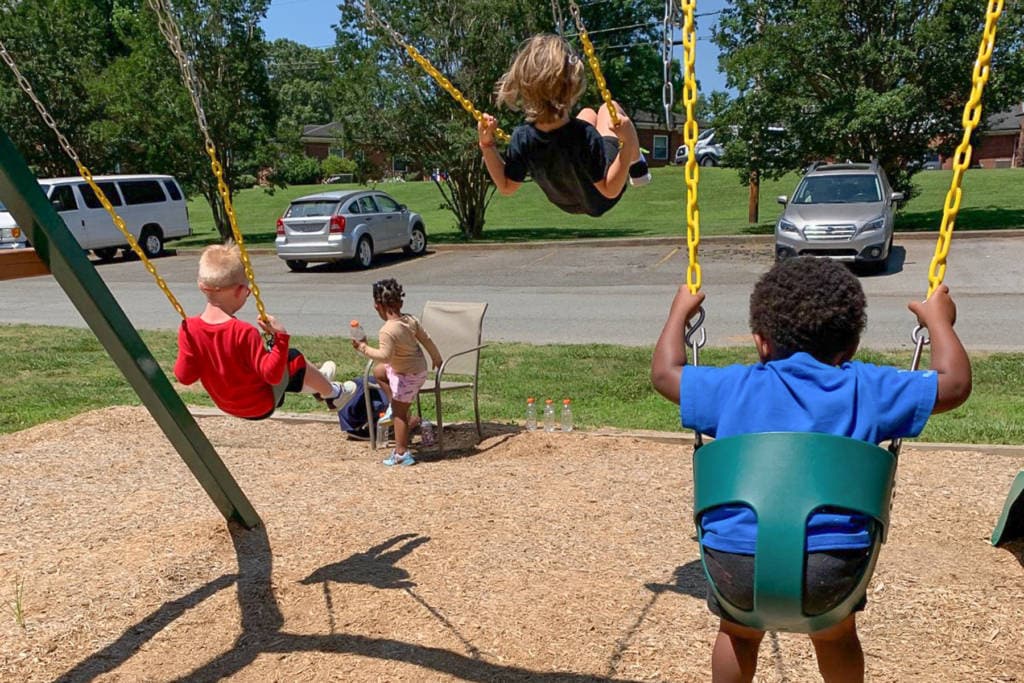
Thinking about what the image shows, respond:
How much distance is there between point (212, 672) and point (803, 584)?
2.47 metres

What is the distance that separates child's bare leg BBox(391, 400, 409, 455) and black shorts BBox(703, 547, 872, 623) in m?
4.33

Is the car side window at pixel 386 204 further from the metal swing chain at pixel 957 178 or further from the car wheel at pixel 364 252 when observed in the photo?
the metal swing chain at pixel 957 178

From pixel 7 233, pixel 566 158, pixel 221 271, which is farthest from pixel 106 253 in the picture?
pixel 566 158

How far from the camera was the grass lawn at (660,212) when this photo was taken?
2383 cm

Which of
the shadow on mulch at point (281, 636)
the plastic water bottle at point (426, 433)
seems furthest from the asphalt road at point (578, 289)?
the shadow on mulch at point (281, 636)

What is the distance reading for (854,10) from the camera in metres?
18.9

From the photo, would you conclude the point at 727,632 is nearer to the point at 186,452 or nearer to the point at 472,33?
the point at 186,452

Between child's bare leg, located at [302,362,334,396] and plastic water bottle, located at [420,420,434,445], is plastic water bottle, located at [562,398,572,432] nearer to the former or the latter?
plastic water bottle, located at [420,420,434,445]

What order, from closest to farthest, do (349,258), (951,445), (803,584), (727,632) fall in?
1. (803,584)
2. (727,632)
3. (951,445)
4. (349,258)

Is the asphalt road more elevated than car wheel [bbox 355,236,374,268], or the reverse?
car wheel [bbox 355,236,374,268]

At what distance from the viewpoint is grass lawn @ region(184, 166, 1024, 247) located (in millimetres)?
23828

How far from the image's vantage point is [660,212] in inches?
1238

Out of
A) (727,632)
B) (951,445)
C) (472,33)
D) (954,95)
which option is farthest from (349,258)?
(727,632)

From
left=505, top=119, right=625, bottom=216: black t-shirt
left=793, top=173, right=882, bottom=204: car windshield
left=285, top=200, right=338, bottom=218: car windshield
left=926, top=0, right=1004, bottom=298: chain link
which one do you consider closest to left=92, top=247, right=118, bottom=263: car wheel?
left=285, top=200, right=338, bottom=218: car windshield
